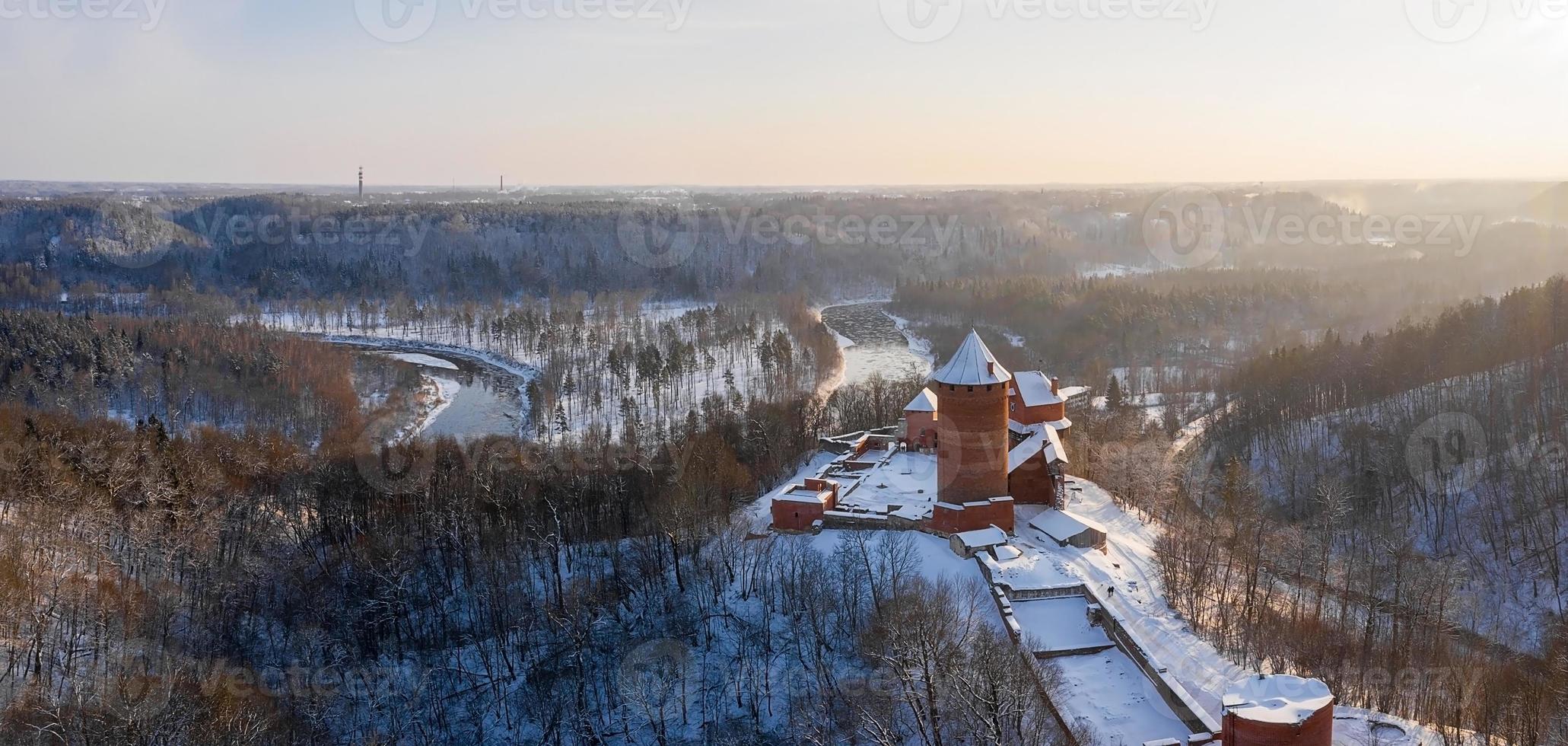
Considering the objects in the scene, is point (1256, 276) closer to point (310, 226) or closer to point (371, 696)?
point (371, 696)

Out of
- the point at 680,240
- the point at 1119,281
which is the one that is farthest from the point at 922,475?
the point at 680,240

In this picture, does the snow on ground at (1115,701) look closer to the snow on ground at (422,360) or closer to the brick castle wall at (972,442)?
the brick castle wall at (972,442)

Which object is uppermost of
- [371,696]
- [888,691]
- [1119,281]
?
[1119,281]

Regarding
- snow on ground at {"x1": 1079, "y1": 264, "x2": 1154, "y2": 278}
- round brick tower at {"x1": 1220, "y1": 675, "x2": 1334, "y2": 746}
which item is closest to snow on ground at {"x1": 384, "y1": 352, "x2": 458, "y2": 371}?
round brick tower at {"x1": 1220, "y1": 675, "x2": 1334, "y2": 746}

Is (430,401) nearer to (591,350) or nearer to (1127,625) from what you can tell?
(591,350)

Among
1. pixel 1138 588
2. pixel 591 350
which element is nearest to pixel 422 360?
pixel 591 350
